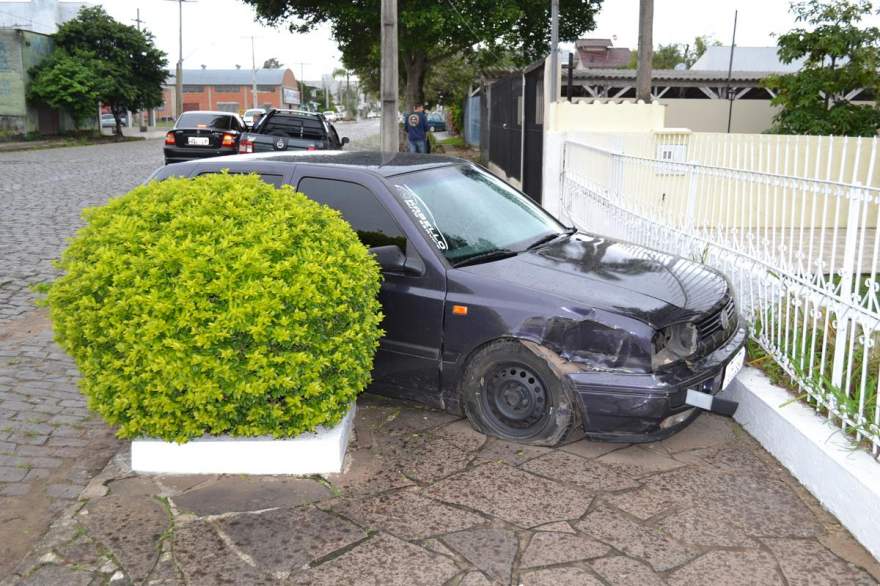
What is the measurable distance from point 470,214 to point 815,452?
252 centimetres

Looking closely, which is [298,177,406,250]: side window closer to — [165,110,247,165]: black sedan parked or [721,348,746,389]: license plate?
[721,348,746,389]: license plate

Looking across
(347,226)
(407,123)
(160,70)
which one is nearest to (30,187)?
(407,123)

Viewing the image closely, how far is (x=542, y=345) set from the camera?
4508 mm

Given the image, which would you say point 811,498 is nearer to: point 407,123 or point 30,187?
point 30,187

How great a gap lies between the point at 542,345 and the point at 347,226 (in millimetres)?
1281

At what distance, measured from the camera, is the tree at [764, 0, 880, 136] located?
14.1 meters

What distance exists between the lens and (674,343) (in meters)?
4.55

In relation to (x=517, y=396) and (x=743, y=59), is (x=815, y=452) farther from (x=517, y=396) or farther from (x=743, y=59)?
(x=743, y=59)

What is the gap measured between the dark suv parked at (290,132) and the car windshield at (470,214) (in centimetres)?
1322

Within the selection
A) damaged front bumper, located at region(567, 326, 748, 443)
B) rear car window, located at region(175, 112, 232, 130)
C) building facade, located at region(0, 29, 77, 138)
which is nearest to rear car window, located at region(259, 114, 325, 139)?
rear car window, located at region(175, 112, 232, 130)

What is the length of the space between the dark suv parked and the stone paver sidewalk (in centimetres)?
1473

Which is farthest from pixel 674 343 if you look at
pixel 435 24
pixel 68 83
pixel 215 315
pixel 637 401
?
pixel 68 83

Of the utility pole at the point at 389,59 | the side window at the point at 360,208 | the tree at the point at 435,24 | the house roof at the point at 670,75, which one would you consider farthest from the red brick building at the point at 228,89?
the side window at the point at 360,208

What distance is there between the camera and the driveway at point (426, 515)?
354 centimetres
